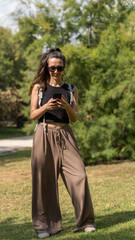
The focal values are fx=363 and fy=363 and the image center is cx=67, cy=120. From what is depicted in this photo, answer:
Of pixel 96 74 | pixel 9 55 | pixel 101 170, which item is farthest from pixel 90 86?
pixel 9 55

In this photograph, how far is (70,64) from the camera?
11.3 metres

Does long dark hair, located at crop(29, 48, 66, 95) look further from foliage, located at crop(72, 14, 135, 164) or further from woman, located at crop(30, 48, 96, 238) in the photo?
foliage, located at crop(72, 14, 135, 164)

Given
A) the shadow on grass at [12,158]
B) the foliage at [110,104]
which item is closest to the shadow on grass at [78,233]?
the foliage at [110,104]

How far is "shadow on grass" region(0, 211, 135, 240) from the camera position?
396 centimetres

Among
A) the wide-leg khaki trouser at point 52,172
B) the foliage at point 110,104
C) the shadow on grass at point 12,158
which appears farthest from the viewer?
the shadow on grass at point 12,158

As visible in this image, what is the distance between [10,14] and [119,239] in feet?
A: 57.2

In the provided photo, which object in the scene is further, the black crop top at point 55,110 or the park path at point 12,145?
the park path at point 12,145

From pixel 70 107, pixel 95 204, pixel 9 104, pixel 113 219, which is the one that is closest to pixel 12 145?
pixel 9 104

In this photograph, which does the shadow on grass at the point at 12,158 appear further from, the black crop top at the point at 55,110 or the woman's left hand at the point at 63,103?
the woman's left hand at the point at 63,103

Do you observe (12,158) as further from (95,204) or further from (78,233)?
(78,233)

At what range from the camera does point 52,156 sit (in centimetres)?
419

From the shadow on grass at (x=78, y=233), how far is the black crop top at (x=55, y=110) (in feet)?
4.28

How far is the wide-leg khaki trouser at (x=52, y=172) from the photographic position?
161 inches

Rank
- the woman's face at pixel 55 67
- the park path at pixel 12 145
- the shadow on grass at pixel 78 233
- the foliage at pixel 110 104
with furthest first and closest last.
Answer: the park path at pixel 12 145 → the foliage at pixel 110 104 → the woman's face at pixel 55 67 → the shadow on grass at pixel 78 233
